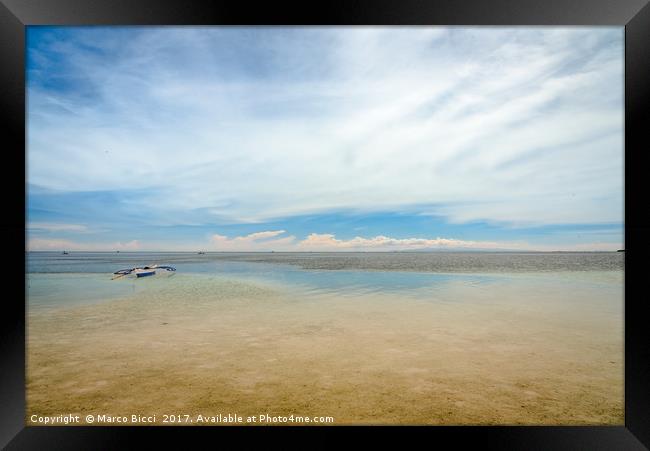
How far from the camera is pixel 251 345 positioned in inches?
175

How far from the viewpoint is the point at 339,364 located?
369cm

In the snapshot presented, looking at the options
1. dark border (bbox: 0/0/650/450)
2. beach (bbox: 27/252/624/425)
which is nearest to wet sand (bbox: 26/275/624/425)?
beach (bbox: 27/252/624/425)

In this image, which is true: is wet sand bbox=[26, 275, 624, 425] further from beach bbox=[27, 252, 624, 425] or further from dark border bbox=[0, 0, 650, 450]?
dark border bbox=[0, 0, 650, 450]

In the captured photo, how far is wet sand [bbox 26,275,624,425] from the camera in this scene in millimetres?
2785

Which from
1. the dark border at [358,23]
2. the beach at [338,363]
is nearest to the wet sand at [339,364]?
the beach at [338,363]

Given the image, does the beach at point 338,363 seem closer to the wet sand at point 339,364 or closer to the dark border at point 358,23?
the wet sand at point 339,364

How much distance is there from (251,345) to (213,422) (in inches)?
72.0

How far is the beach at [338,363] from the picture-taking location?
279 cm

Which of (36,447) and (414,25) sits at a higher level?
(414,25)

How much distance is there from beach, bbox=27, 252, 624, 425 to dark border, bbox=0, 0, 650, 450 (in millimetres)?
214

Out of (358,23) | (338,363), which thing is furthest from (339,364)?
(358,23)

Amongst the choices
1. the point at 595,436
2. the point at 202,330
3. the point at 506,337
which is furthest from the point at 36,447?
the point at 506,337

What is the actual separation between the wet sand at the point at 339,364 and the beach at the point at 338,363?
2 cm

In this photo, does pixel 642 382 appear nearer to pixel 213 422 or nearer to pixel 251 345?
pixel 213 422
